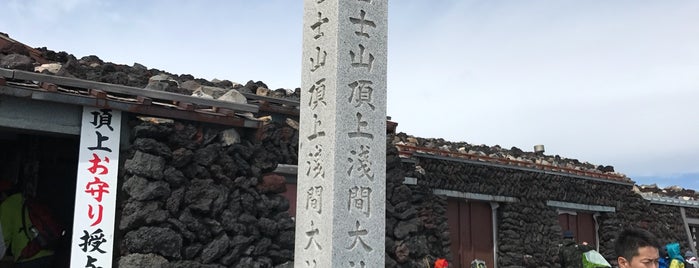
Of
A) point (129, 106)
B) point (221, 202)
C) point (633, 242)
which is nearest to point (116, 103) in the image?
point (129, 106)

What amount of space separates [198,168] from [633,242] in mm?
5399

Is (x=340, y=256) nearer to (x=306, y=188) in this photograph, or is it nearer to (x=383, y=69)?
(x=306, y=188)

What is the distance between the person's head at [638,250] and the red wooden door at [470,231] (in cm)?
867

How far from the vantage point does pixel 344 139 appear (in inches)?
Result: 190

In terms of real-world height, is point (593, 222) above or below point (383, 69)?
below

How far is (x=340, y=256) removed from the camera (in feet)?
15.3

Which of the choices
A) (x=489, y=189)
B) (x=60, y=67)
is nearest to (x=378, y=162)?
(x=60, y=67)

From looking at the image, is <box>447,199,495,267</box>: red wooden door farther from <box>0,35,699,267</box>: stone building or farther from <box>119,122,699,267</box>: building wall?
<box>119,122,699,267</box>: building wall

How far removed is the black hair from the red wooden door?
863cm

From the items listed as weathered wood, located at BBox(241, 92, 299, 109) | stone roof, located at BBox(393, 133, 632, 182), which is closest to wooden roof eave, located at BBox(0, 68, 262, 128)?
weathered wood, located at BBox(241, 92, 299, 109)

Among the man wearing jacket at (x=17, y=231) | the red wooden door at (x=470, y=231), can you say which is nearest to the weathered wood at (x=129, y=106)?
the man wearing jacket at (x=17, y=231)

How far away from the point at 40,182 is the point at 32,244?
135 centimetres

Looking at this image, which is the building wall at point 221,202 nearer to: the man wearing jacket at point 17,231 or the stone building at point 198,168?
the stone building at point 198,168

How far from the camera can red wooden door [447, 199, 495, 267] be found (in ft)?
40.5
